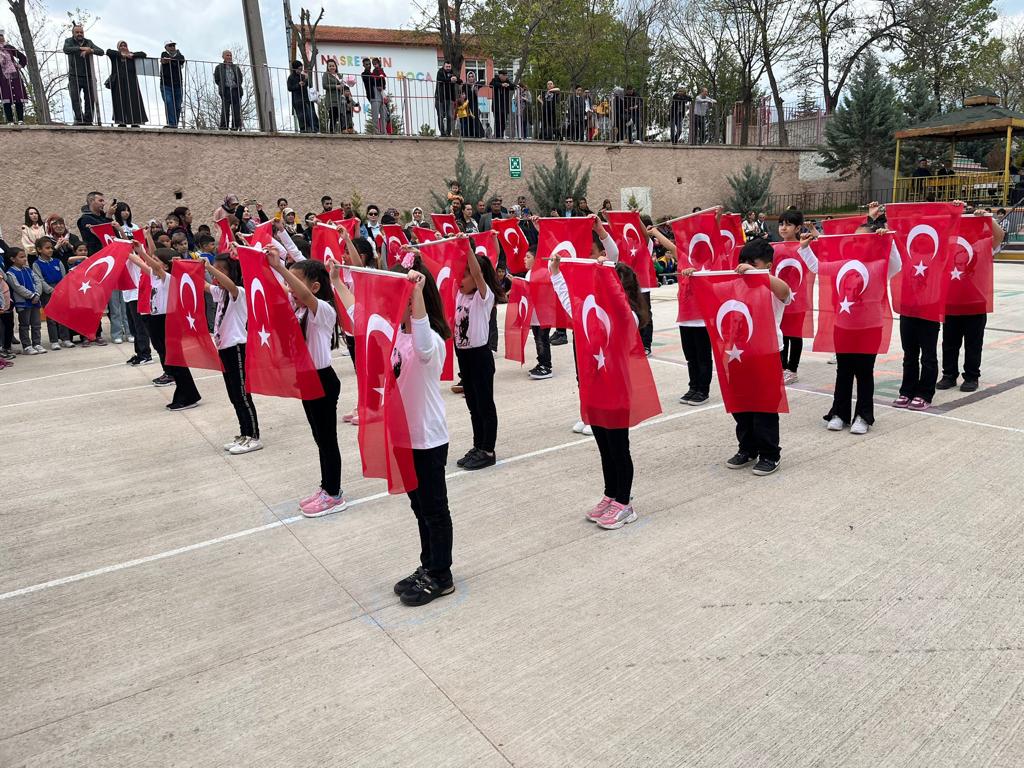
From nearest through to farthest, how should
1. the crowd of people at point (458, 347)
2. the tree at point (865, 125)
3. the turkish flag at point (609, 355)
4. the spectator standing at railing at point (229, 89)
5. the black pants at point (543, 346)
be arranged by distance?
the crowd of people at point (458, 347) < the turkish flag at point (609, 355) < the black pants at point (543, 346) < the spectator standing at railing at point (229, 89) < the tree at point (865, 125)

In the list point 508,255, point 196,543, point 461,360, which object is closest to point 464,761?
point 196,543

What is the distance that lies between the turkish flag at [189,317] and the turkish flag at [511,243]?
188 inches

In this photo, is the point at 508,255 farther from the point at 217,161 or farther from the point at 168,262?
the point at 217,161

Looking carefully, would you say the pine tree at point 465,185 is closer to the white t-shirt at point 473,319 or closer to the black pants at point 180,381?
the black pants at point 180,381

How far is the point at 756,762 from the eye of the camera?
2795 millimetres

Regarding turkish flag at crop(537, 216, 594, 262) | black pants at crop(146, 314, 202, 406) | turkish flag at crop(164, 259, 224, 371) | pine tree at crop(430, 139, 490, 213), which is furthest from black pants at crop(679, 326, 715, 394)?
pine tree at crop(430, 139, 490, 213)

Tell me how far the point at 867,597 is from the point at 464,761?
2266mm

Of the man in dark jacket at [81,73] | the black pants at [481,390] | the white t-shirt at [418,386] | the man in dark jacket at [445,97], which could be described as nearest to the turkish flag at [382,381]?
the white t-shirt at [418,386]

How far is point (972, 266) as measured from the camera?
7195 mm

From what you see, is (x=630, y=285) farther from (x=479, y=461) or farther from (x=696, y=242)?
(x=696, y=242)

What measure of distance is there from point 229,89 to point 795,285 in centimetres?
1466

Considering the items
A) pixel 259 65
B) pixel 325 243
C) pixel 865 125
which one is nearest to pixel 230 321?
pixel 325 243

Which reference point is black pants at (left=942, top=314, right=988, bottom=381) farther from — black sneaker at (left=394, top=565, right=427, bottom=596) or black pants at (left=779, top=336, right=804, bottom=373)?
black sneaker at (left=394, top=565, right=427, bottom=596)

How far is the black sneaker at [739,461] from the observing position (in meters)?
5.93
